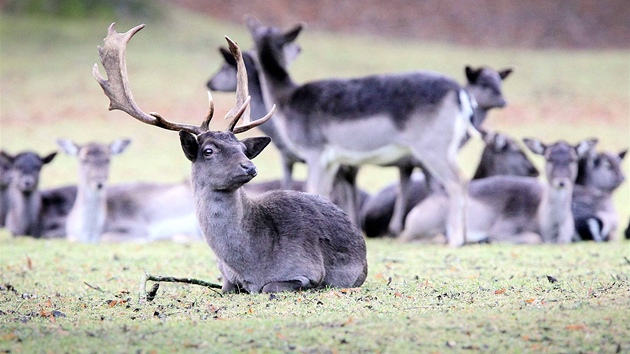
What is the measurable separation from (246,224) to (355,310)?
1.32m

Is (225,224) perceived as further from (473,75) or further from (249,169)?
(473,75)

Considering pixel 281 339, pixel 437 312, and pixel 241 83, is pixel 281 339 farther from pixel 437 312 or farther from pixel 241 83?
pixel 241 83

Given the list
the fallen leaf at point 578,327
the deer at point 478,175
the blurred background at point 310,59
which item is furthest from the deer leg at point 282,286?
the blurred background at point 310,59

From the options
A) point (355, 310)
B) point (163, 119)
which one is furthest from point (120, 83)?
point (355, 310)

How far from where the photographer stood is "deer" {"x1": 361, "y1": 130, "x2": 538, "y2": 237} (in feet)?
45.2

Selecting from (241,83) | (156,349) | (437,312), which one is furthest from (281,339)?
(241,83)

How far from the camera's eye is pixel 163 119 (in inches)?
299

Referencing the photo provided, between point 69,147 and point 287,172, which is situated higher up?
point 69,147

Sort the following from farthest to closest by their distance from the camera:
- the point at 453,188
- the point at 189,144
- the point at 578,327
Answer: the point at 453,188
the point at 189,144
the point at 578,327

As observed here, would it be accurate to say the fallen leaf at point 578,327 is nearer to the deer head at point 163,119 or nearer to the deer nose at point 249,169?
the deer nose at point 249,169

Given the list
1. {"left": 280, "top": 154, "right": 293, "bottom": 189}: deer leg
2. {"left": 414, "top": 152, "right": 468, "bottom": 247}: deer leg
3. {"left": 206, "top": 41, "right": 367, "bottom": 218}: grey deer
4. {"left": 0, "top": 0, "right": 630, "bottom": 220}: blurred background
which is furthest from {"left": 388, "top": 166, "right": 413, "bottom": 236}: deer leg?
{"left": 0, "top": 0, "right": 630, "bottom": 220}: blurred background

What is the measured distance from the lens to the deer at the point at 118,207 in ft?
43.7

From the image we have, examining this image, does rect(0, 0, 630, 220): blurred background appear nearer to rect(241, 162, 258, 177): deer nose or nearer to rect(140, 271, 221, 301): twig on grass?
rect(140, 271, 221, 301): twig on grass

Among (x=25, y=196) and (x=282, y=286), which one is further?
(x=25, y=196)
